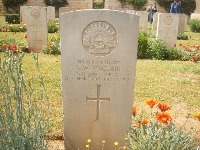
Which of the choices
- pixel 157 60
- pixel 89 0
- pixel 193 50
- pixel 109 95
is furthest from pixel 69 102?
pixel 89 0

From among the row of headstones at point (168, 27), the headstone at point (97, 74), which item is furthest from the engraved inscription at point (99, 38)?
the row of headstones at point (168, 27)

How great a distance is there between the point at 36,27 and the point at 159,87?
510cm

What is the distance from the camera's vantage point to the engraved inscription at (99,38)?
3.38 meters

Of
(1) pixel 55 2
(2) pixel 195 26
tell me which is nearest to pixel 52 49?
(2) pixel 195 26

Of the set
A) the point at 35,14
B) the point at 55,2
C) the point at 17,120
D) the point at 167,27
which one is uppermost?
the point at 55,2

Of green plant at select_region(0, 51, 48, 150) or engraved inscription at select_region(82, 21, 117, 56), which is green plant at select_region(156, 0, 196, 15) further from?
green plant at select_region(0, 51, 48, 150)

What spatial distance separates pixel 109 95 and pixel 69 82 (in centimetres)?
49

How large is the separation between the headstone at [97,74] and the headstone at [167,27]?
7383mm

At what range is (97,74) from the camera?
3531mm

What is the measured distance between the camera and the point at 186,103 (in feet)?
19.0

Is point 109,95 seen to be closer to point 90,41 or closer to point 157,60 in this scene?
point 90,41

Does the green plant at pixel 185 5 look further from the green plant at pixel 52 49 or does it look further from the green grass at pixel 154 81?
the green plant at pixel 52 49

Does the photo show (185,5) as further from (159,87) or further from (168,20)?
(159,87)

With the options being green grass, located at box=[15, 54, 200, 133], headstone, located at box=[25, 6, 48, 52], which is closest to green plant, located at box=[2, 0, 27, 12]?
headstone, located at box=[25, 6, 48, 52]
